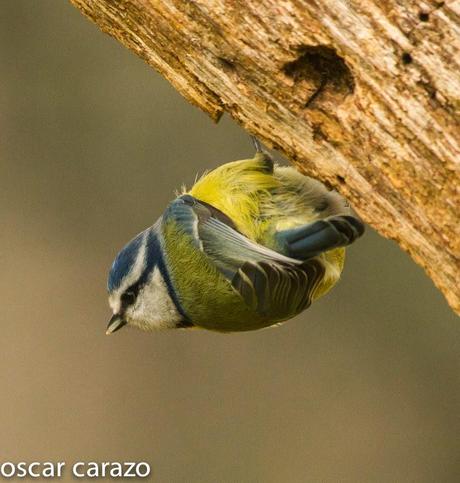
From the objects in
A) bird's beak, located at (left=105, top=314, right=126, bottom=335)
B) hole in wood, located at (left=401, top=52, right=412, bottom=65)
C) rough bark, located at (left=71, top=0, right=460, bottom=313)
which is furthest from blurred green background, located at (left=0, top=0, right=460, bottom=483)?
hole in wood, located at (left=401, top=52, right=412, bottom=65)

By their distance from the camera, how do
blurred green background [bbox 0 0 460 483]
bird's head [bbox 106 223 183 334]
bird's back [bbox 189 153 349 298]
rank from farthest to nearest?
blurred green background [bbox 0 0 460 483] → bird's head [bbox 106 223 183 334] → bird's back [bbox 189 153 349 298]

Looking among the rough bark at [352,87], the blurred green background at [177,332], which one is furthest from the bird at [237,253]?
the blurred green background at [177,332]

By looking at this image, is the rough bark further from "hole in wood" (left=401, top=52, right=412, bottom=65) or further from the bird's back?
the bird's back

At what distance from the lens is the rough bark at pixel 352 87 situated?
1808 mm

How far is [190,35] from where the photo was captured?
2.02m

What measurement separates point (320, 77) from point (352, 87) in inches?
3.1

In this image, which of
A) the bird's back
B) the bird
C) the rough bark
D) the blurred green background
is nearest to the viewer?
the rough bark

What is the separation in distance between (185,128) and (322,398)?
1156 mm

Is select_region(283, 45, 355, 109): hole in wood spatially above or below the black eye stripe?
above

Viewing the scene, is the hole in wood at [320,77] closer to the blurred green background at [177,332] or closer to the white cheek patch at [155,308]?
the white cheek patch at [155,308]

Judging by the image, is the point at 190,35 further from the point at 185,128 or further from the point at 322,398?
the point at 322,398

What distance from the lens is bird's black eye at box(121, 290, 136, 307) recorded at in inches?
101

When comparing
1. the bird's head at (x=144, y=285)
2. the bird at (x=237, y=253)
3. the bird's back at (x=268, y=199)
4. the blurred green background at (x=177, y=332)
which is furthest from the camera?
the blurred green background at (x=177, y=332)

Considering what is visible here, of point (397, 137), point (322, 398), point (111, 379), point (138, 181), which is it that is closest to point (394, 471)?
point (322, 398)
